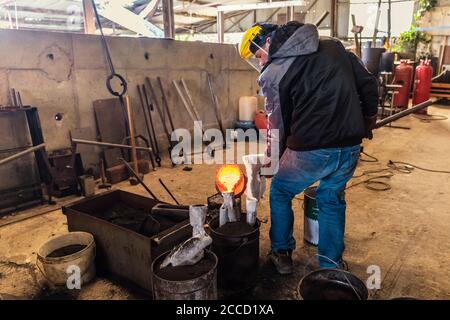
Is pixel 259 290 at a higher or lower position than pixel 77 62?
lower

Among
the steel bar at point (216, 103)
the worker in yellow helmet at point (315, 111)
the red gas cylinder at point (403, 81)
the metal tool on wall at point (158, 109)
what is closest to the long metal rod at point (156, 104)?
the metal tool on wall at point (158, 109)

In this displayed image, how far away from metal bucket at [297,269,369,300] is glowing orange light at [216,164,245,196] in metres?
0.95

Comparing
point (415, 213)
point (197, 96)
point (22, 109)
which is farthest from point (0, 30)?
point (415, 213)

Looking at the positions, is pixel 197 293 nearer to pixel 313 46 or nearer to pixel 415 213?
pixel 313 46

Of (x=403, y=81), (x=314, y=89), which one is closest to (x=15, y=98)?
(x=314, y=89)

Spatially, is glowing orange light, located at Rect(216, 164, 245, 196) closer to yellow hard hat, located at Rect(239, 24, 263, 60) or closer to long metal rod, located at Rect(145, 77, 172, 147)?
yellow hard hat, located at Rect(239, 24, 263, 60)

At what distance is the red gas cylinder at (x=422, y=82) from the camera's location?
27.5 feet

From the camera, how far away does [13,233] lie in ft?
10.0

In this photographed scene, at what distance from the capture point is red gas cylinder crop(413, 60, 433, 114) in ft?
27.5

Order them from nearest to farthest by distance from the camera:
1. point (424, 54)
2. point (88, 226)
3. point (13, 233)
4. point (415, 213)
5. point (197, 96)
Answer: point (88, 226) → point (13, 233) → point (415, 213) → point (197, 96) → point (424, 54)

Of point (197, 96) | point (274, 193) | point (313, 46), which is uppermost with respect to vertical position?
point (313, 46)

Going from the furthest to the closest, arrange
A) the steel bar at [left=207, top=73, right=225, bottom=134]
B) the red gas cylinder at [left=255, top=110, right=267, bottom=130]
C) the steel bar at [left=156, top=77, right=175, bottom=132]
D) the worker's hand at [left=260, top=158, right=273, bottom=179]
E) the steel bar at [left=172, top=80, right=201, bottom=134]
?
the red gas cylinder at [left=255, top=110, right=267, bottom=130], the steel bar at [left=207, top=73, right=225, bottom=134], the steel bar at [left=172, top=80, right=201, bottom=134], the steel bar at [left=156, top=77, right=175, bottom=132], the worker's hand at [left=260, top=158, right=273, bottom=179]

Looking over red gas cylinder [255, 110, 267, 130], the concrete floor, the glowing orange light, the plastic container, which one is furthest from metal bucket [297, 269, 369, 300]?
the plastic container
